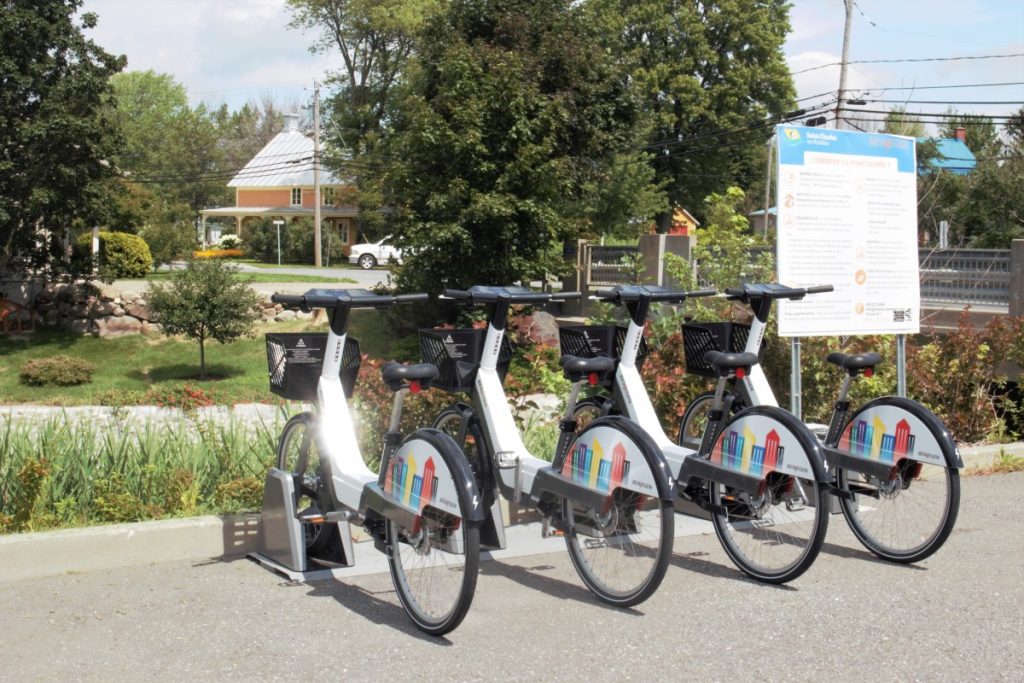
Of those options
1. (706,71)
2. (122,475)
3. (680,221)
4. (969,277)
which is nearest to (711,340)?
(122,475)

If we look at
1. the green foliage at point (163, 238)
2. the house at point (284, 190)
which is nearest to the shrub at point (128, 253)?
the green foliage at point (163, 238)

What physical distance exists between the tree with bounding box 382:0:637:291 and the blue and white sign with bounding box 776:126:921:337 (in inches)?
713

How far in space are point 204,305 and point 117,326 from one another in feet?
15.8

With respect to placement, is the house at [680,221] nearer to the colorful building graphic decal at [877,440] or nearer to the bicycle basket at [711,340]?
the bicycle basket at [711,340]

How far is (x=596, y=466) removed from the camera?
5.26 m

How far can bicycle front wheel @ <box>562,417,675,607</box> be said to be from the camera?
496 centimetres

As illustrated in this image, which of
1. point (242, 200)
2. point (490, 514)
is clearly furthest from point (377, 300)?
point (242, 200)

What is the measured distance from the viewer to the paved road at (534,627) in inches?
171

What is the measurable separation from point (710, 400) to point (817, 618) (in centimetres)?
181

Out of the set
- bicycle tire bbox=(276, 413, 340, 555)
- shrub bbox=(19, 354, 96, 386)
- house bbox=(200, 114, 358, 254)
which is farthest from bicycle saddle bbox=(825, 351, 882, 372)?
house bbox=(200, 114, 358, 254)

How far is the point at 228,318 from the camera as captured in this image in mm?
26359

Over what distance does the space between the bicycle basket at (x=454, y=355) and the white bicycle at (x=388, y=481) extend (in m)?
0.34

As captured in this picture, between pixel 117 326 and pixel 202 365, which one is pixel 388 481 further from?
pixel 117 326

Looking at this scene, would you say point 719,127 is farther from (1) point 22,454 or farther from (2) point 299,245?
(1) point 22,454
